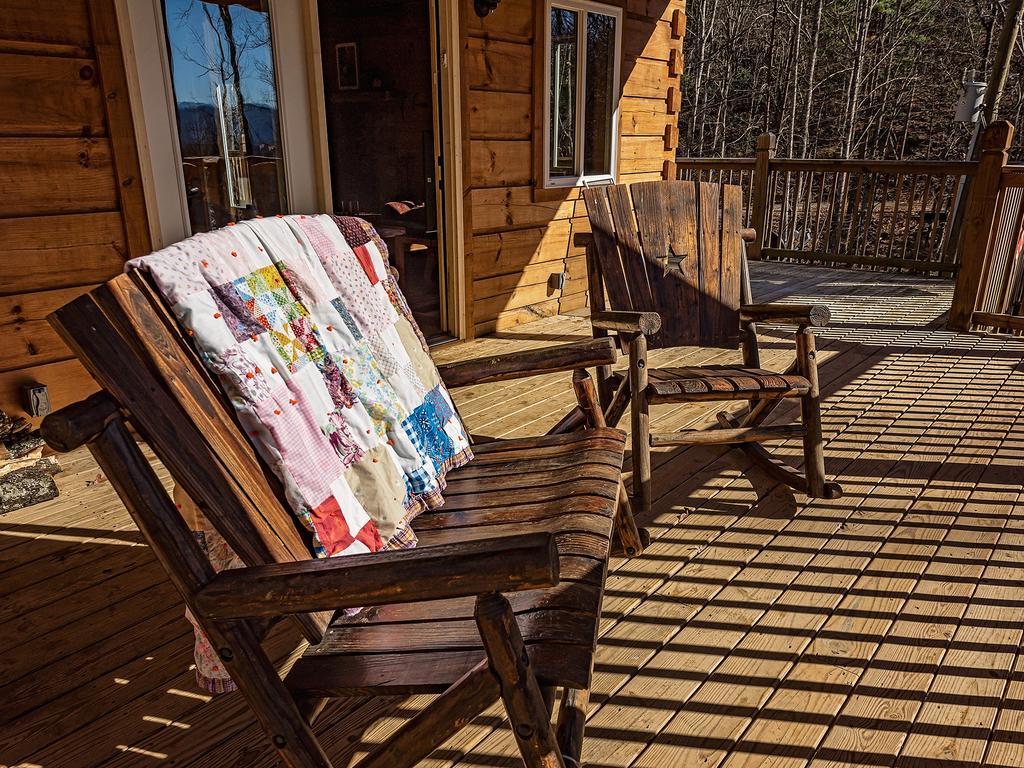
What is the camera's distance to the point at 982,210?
4.30 metres

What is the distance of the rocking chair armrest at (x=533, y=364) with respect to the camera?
180 cm

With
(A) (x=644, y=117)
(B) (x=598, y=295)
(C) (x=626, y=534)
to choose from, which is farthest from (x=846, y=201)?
(C) (x=626, y=534)

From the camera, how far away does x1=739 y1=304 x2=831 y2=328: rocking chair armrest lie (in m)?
2.44

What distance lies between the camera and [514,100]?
14.9 feet

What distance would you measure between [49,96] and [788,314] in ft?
8.84

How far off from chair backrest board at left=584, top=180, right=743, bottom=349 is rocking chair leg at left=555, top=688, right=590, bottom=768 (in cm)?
161

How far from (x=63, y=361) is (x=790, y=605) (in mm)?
2687

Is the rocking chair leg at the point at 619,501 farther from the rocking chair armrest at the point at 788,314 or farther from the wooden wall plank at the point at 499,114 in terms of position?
the wooden wall plank at the point at 499,114

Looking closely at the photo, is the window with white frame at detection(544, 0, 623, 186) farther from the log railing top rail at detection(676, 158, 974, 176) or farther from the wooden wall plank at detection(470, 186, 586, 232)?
the log railing top rail at detection(676, 158, 974, 176)

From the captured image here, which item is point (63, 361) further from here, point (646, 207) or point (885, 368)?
point (885, 368)

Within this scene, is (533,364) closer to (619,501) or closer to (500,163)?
(619,501)

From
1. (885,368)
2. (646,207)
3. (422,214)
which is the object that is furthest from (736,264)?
(422,214)

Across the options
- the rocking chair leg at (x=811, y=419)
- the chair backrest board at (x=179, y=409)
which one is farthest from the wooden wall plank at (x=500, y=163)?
the chair backrest board at (x=179, y=409)

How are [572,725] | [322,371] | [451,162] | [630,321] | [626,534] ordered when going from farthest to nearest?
[451,162], [630,321], [626,534], [322,371], [572,725]
